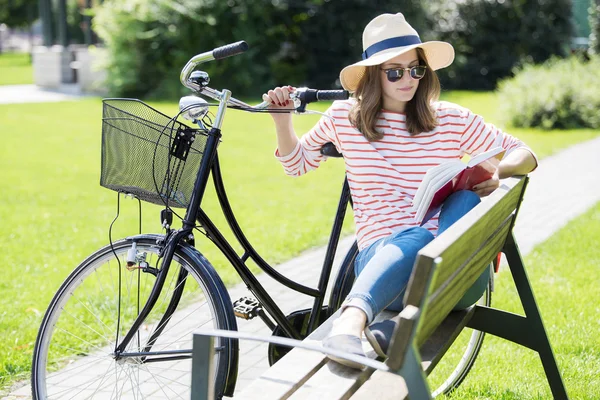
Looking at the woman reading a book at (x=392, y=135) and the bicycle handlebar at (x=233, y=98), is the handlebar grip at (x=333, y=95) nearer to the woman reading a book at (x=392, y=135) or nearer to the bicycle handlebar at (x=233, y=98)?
the bicycle handlebar at (x=233, y=98)

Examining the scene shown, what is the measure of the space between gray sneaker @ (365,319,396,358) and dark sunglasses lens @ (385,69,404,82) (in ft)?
3.71

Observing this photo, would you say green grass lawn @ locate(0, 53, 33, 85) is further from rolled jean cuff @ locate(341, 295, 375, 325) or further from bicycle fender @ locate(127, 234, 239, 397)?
rolled jean cuff @ locate(341, 295, 375, 325)

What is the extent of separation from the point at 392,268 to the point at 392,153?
0.78 meters

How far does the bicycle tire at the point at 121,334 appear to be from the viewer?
8.98 ft

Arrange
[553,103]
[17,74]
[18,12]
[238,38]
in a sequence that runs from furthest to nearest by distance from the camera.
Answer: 1. [18,12]
2. [17,74]
3. [238,38]
4. [553,103]

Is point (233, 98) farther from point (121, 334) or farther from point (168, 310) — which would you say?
point (121, 334)

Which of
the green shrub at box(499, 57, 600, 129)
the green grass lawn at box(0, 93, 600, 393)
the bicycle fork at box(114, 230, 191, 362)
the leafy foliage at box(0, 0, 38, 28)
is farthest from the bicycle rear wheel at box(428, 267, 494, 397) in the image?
the leafy foliage at box(0, 0, 38, 28)

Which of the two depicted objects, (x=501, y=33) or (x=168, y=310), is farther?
(x=501, y=33)

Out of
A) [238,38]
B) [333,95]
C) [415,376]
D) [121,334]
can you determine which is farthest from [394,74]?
[238,38]

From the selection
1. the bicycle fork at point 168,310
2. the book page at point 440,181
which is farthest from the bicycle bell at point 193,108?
the book page at point 440,181

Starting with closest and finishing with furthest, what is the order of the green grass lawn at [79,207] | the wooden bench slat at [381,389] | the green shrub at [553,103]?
the wooden bench slat at [381,389]
the green grass lawn at [79,207]
the green shrub at [553,103]

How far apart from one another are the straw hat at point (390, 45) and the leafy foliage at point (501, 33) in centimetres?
2225

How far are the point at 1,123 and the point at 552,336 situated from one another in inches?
505

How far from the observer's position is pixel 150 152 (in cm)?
287
